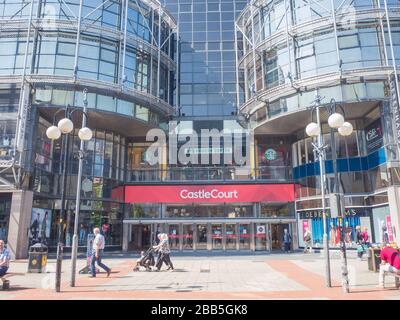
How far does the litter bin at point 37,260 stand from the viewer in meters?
14.6

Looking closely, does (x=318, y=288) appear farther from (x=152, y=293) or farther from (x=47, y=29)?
(x=47, y=29)

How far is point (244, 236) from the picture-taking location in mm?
29141

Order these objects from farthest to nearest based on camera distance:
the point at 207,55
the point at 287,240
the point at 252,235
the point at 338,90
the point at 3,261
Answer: the point at 207,55 → the point at 252,235 → the point at 287,240 → the point at 338,90 → the point at 3,261

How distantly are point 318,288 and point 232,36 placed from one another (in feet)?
99.7

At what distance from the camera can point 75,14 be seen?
27.0m

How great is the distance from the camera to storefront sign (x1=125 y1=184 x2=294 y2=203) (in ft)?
98.0

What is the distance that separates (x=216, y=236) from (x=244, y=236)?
2328 millimetres

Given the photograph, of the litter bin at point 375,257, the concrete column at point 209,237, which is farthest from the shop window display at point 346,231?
the litter bin at point 375,257

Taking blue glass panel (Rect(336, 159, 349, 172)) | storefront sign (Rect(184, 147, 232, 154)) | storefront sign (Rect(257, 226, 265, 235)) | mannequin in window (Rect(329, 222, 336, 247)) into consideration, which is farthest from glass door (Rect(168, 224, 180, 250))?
blue glass panel (Rect(336, 159, 349, 172))

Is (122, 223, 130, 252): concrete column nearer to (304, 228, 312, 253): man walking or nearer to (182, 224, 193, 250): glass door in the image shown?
(182, 224, 193, 250): glass door

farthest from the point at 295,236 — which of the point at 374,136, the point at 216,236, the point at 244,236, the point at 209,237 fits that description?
the point at 374,136

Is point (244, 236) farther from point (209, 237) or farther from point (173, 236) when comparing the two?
point (173, 236)

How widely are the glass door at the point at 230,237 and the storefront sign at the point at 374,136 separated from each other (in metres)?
12.3

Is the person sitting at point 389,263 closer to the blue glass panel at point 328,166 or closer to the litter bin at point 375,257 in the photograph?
the litter bin at point 375,257
